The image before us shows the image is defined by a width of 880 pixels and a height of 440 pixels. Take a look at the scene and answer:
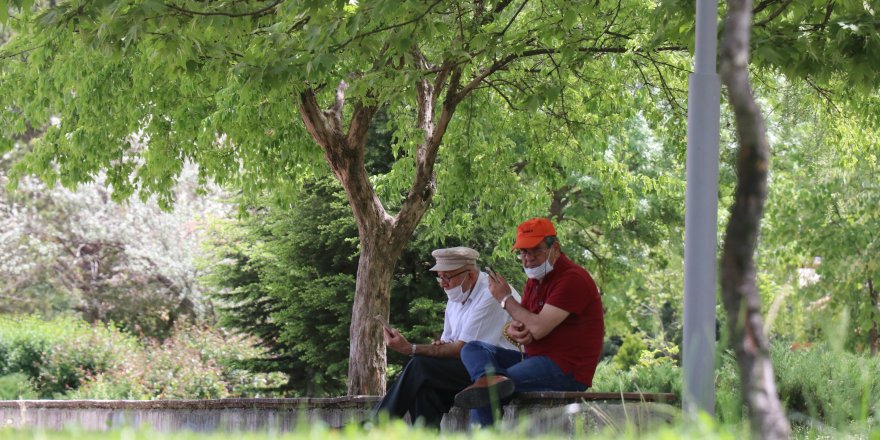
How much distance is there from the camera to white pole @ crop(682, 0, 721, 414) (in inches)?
209

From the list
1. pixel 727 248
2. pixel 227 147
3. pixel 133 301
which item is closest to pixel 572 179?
pixel 227 147

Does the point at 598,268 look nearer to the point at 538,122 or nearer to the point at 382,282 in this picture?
the point at 538,122

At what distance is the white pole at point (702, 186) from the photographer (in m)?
5.31

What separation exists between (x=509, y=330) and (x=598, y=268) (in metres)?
16.9

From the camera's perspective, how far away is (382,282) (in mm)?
12602

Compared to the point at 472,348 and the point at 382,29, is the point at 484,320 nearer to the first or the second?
the point at 472,348

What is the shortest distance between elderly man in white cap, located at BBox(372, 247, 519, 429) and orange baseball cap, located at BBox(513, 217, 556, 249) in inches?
15.2

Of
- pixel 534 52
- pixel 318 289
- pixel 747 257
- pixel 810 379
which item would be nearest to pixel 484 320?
pixel 810 379

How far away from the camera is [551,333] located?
7680mm

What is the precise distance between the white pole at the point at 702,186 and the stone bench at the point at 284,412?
477 mm

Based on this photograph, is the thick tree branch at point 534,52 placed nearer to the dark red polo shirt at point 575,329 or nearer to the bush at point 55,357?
the dark red polo shirt at point 575,329

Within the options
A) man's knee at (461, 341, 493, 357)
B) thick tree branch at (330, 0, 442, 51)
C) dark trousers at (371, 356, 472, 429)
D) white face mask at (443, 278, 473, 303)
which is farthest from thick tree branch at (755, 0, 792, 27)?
dark trousers at (371, 356, 472, 429)

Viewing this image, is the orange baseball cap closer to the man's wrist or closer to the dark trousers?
the man's wrist

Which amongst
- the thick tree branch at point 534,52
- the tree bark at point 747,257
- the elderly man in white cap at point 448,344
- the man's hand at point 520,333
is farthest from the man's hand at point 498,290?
the tree bark at point 747,257
